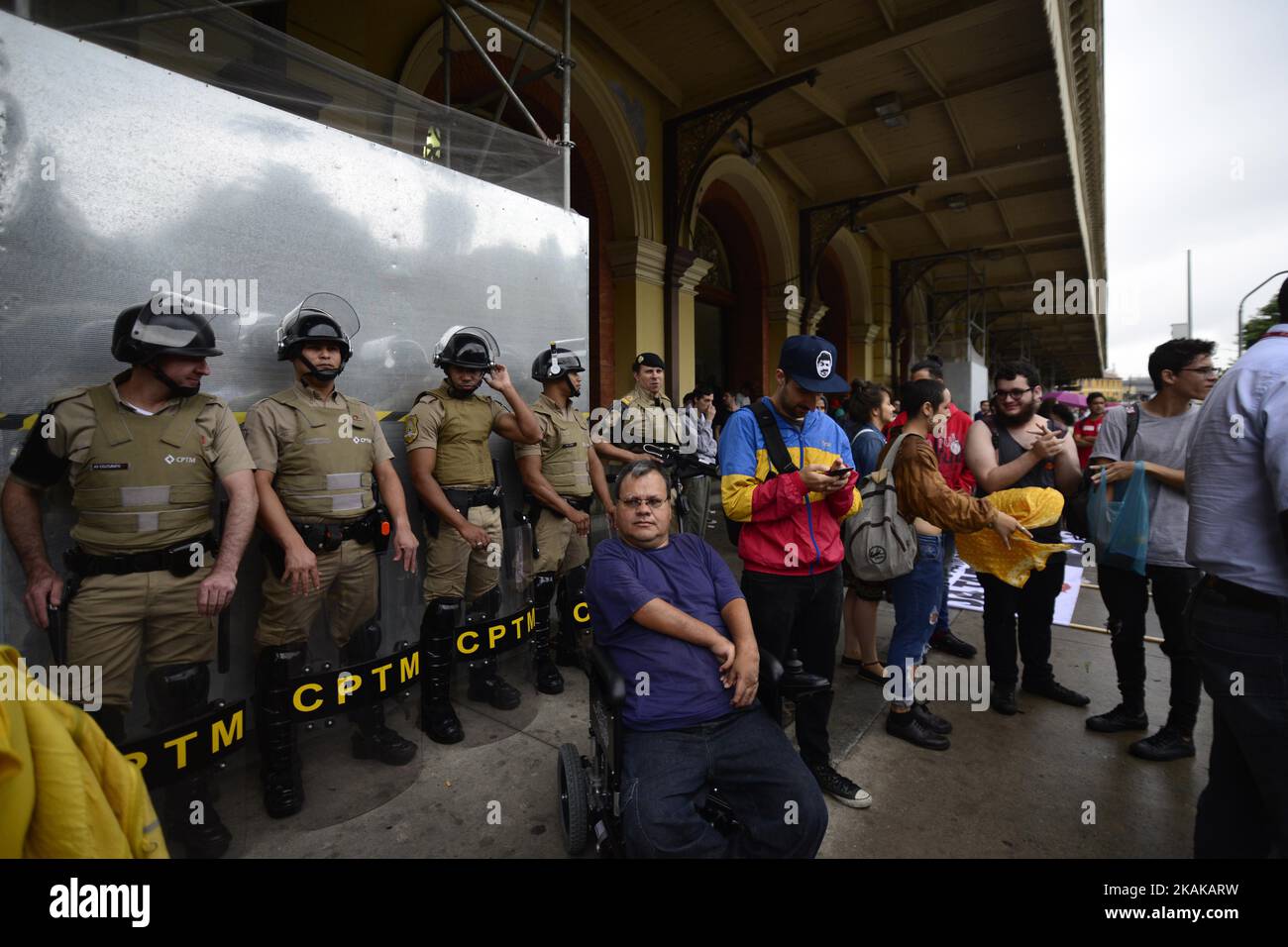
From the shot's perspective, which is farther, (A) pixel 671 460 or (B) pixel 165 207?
(A) pixel 671 460

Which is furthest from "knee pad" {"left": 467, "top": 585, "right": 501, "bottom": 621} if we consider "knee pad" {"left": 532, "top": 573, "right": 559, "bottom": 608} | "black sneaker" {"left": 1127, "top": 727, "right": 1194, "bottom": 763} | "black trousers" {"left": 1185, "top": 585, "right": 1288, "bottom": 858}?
"black sneaker" {"left": 1127, "top": 727, "right": 1194, "bottom": 763}

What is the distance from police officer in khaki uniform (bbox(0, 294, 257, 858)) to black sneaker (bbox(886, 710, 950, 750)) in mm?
2945

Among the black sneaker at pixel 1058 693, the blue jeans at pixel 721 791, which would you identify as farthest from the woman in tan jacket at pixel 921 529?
the blue jeans at pixel 721 791

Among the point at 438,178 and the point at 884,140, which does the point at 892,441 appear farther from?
the point at 884,140

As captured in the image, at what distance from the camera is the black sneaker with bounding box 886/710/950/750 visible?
9.73 ft

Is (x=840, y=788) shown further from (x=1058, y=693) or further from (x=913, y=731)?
(x=1058, y=693)

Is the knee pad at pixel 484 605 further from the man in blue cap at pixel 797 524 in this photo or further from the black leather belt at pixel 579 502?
the man in blue cap at pixel 797 524

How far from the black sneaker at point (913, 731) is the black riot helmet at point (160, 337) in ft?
11.2

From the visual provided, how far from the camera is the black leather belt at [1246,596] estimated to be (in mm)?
1586

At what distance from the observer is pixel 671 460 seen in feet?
15.9

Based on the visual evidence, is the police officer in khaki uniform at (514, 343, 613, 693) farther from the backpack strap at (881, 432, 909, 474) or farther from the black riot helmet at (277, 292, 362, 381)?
the backpack strap at (881, 432, 909, 474)

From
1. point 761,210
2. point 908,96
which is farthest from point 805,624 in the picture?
point 761,210
